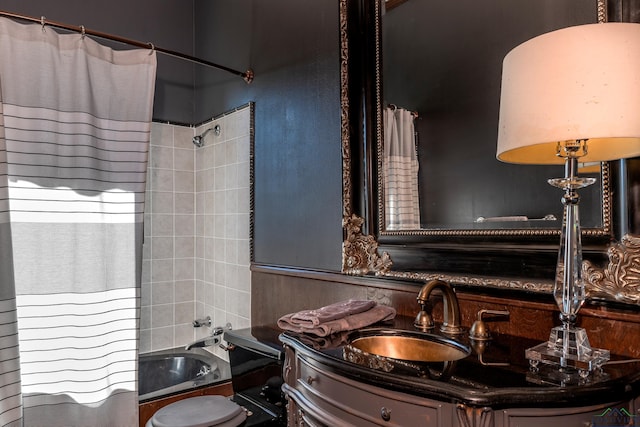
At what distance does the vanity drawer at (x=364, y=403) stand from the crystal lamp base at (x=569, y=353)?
0.86ft

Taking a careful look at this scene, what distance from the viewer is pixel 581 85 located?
0.86 metres

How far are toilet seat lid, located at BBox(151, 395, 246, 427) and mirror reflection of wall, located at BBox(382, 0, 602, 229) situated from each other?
40.8 inches

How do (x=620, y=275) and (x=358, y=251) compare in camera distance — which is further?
(x=358, y=251)

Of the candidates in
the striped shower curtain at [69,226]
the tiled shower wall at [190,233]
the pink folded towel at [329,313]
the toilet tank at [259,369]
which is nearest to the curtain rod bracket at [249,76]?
the tiled shower wall at [190,233]

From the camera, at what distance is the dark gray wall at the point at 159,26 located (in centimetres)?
261

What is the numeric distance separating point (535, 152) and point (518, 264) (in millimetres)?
333

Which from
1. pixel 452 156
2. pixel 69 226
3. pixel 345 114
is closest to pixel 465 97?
pixel 452 156

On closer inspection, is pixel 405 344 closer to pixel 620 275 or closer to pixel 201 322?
pixel 620 275

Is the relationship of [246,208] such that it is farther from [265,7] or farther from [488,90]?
[488,90]

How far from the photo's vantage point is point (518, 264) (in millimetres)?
1253

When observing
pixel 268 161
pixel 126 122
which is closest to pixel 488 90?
pixel 268 161

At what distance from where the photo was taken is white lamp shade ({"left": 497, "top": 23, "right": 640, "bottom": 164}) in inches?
33.4

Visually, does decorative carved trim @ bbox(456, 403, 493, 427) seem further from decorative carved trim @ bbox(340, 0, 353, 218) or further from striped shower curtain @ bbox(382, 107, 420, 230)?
decorative carved trim @ bbox(340, 0, 353, 218)

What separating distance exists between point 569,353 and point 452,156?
72 cm
